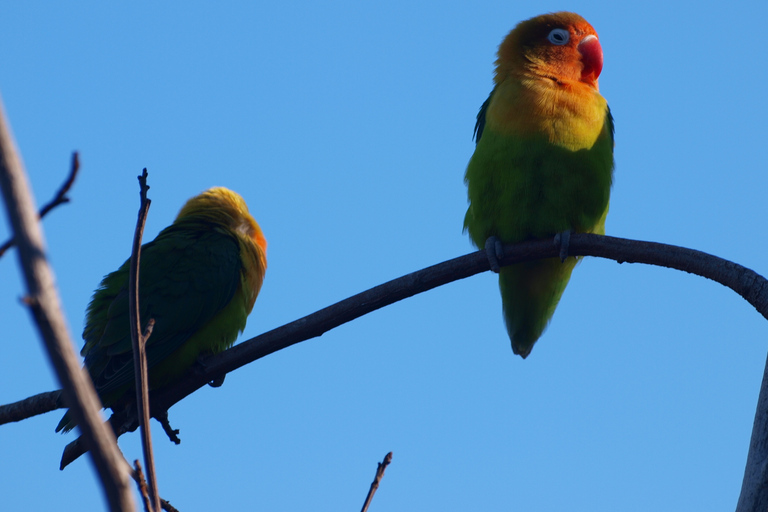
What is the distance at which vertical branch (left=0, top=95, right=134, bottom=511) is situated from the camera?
103 cm

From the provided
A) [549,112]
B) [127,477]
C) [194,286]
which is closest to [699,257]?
[549,112]

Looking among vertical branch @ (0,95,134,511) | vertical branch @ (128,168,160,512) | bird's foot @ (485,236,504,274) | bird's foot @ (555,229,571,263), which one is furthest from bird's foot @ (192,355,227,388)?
vertical branch @ (0,95,134,511)

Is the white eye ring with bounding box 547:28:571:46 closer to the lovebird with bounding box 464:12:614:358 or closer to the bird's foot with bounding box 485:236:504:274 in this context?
the lovebird with bounding box 464:12:614:358

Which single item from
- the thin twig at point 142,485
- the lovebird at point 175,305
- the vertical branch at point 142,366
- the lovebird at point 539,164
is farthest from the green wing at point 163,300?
the vertical branch at point 142,366

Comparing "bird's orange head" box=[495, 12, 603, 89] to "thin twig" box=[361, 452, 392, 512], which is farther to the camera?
"bird's orange head" box=[495, 12, 603, 89]

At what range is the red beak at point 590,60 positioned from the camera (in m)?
5.35

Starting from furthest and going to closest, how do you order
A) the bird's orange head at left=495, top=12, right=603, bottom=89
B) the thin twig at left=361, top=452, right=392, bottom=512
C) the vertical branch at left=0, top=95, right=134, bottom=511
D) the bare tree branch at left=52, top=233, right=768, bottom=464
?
the bird's orange head at left=495, top=12, right=603, bottom=89 < the bare tree branch at left=52, top=233, right=768, bottom=464 < the thin twig at left=361, top=452, right=392, bottom=512 < the vertical branch at left=0, top=95, right=134, bottom=511

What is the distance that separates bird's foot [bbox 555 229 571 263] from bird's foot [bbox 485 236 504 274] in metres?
0.33

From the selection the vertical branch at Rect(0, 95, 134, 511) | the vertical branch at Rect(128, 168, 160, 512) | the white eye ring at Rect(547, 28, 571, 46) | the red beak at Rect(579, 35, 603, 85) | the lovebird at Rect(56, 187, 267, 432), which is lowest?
the vertical branch at Rect(0, 95, 134, 511)

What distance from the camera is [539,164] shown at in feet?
14.9

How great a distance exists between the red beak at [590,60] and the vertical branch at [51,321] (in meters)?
4.81

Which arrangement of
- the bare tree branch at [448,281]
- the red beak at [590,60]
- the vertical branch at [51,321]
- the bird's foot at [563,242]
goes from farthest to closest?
the red beak at [590,60] < the bird's foot at [563,242] < the bare tree branch at [448,281] < the vertical branch at [51,321]

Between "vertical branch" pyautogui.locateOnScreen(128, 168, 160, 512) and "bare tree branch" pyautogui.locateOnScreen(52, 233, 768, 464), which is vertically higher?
"bare tree branch" pyautogui.locateOnScreen(52, 233, 768, 464)

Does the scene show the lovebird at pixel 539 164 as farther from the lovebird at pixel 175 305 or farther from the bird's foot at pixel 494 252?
the lovebird at pixel 175 305
